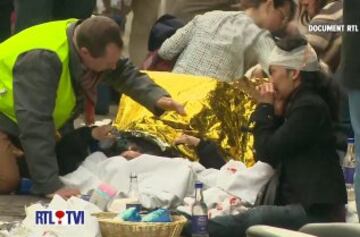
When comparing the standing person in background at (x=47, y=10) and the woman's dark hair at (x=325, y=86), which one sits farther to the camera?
the standing person in background at (x=47, y=10)

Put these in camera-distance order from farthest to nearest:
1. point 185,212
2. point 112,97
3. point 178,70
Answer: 1. point 112,97
2. point 178,70
3. point 185,212

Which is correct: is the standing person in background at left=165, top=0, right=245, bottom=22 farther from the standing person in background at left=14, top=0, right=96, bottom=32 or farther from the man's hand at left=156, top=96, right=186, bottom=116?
the man's hand at left=156, top=96, right=186, bottom=116

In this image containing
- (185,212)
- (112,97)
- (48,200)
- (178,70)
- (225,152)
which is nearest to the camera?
(185,212)

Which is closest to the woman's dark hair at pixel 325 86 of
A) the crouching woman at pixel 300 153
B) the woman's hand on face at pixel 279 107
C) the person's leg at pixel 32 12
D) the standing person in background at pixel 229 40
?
the crouching woman at pixel 300 153

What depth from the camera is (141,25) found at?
1103 cm

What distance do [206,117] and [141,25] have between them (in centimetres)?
349

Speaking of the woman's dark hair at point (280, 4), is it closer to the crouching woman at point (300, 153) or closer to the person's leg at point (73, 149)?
the person's leg at point (73, 149)

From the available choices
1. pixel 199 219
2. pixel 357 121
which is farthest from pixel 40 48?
pixel 357 121

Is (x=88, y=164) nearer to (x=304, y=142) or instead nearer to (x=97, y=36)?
(x=97, y=36)

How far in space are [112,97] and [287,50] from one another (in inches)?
187

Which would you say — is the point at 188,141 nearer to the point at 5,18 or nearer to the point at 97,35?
the point at 97,35

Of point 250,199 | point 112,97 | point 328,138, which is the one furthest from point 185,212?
point 112,97

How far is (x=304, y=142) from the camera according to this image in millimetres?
6129

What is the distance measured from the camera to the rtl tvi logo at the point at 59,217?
19.2 ft
